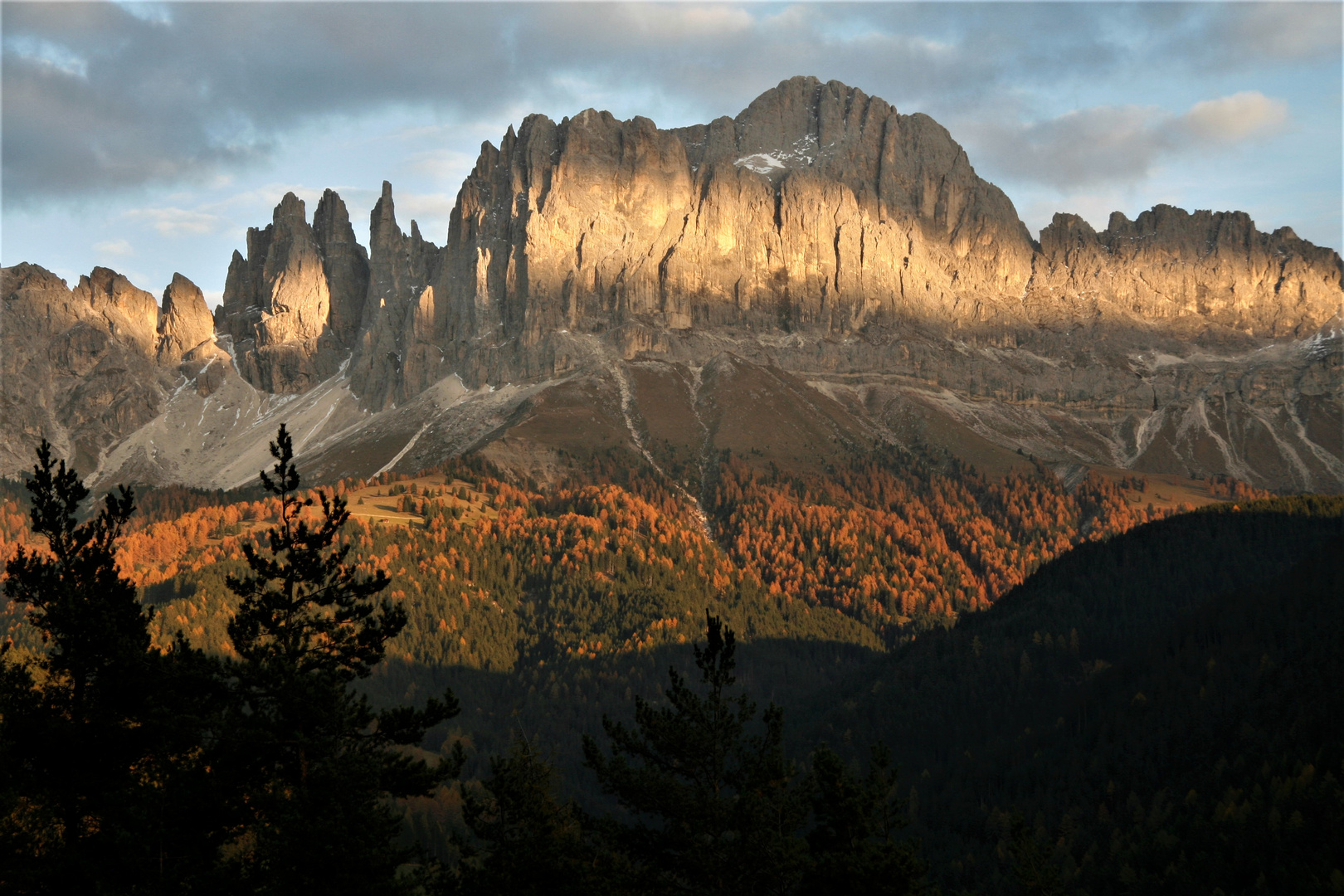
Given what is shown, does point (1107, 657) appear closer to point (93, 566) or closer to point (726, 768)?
point (726, 768)

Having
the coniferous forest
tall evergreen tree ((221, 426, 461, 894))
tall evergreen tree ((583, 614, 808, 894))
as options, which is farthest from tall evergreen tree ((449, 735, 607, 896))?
tall evergreen tree ((221, 426, 461, 894))

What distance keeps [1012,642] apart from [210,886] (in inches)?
6411

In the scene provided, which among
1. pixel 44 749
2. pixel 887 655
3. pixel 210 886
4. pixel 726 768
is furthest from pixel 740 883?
pixel 887 655

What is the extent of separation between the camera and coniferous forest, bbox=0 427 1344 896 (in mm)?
33156

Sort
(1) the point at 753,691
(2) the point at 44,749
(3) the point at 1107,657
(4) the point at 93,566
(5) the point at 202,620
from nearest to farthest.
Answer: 1. (2) the point at 44,749
2. (4) the point at 93,566
3. (5) the point at 202,620
4. (3) the point at 1107,657
5. (1) the point at 753,691

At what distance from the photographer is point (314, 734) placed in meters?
32.8

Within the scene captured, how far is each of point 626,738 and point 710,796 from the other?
4398 mm

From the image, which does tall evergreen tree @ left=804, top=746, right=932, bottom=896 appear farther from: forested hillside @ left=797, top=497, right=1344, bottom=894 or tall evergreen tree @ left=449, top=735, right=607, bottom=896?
forested hillside @ left=797, top=497, right=1344, bottom=894

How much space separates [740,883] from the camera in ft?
119

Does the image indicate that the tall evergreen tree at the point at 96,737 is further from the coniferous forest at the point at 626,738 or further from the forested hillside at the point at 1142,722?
the forested hillside at the point at 1142,722

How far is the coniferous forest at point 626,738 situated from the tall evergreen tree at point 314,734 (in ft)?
0.31

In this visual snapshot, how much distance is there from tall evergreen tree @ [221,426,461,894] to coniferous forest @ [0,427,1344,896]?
0.09 metres

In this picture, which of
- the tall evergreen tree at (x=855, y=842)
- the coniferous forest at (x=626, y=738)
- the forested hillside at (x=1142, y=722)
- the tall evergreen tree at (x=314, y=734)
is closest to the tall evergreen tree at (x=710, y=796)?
the coniferous forest at (x=626, y=738)

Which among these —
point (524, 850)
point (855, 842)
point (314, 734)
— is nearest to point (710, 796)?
point (524, 850)
